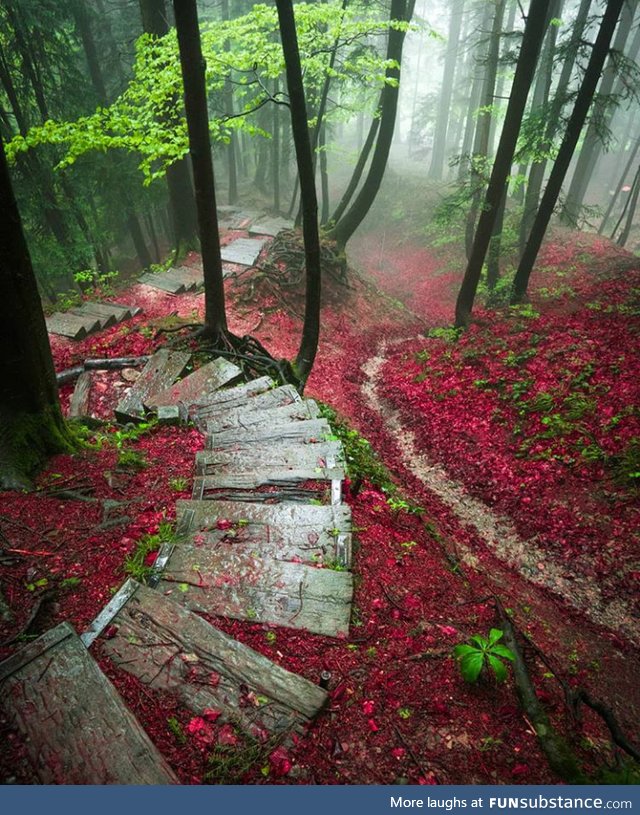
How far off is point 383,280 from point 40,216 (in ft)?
52.7

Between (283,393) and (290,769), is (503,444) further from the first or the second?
(290,769)

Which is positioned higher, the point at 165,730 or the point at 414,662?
the point at 165,730

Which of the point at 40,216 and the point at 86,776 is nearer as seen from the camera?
the point at 86,776

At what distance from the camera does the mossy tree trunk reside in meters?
3.86

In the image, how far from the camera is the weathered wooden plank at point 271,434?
227 inches

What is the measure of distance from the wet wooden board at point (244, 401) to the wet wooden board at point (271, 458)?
1.14 meters

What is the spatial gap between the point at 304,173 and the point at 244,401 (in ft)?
12.6

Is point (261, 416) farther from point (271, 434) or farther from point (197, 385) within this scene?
point (197, 385)

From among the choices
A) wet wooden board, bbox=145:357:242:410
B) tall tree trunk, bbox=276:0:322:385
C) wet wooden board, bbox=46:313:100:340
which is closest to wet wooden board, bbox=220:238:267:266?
wet wooden board, bbox=46:313:100:340

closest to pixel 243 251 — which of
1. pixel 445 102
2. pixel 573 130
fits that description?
pixel 573 130

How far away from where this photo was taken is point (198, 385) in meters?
7.29
